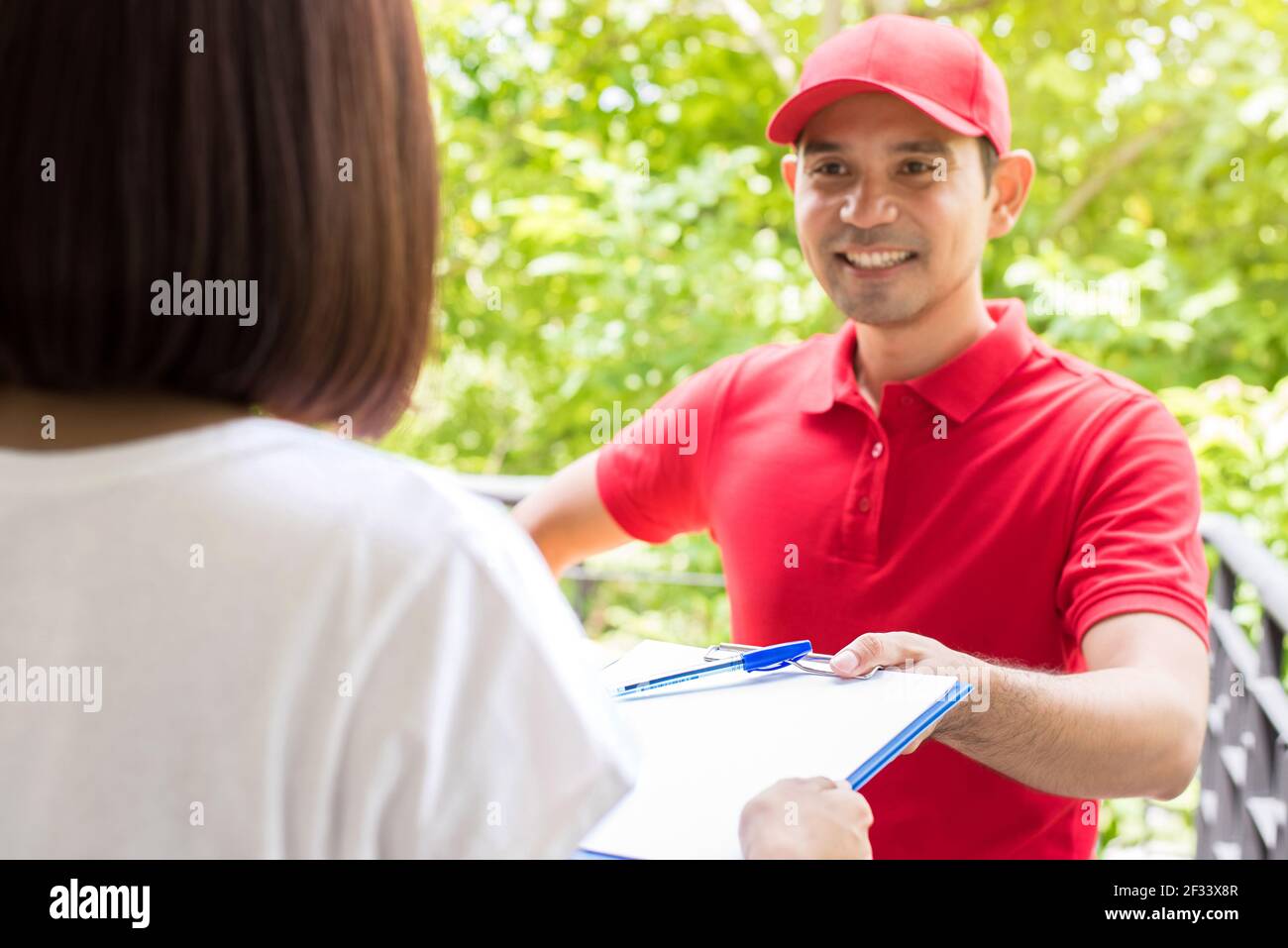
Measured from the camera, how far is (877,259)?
152 cm

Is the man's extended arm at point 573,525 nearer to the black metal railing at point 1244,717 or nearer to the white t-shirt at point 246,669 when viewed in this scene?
the black metal railing at point 1244,717

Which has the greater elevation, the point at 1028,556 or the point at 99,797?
the point at 99,797

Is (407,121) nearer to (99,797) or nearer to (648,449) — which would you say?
(99,797)

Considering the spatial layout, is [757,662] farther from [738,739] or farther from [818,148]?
[818,148]

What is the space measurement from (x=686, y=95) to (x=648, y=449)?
2.56 metres

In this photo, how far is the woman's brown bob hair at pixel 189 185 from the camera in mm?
508

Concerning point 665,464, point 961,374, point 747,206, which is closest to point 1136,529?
point 961,374

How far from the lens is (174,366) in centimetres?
54

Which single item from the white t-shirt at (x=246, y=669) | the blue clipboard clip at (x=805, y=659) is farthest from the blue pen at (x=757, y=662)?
the white t-shirt at (x=246, y=669)

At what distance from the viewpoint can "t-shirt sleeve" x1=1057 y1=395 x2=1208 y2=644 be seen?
1.23 metres

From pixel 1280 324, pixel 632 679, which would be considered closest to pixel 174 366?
pixel 632 679

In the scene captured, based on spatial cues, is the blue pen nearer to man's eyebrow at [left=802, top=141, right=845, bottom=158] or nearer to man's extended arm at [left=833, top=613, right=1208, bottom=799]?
man's extended arm at [left=833, top=613, right=1208, bottom=799]

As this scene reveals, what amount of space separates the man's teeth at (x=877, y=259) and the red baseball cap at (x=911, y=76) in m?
0.16

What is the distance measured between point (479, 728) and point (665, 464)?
113 centimetres
